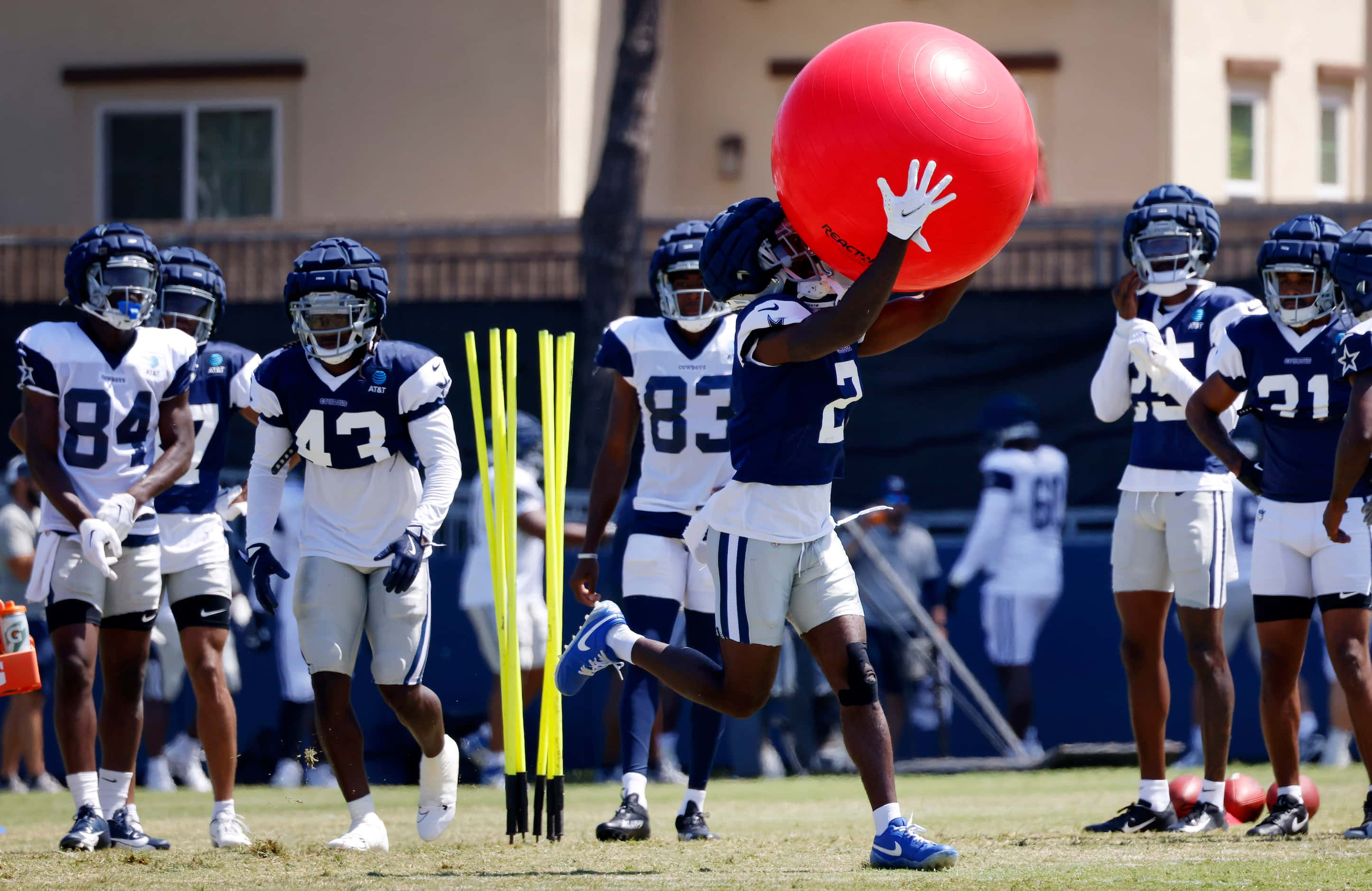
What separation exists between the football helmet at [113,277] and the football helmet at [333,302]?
2.52 ft

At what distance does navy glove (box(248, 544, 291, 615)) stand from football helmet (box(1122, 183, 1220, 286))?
11.2ft

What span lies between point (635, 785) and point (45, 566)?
230 centimetres

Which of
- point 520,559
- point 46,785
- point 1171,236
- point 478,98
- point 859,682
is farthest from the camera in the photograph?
point 478,98

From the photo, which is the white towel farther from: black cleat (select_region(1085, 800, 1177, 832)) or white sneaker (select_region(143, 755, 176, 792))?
white sneaker (select_region(143, 755, 176, 792))

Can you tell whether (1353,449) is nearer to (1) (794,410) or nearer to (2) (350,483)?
(1) (794,410)

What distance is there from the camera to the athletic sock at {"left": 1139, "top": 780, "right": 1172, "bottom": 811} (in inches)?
269

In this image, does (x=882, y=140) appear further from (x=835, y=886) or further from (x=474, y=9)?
(x=474, y=9)

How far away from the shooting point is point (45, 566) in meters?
6.73

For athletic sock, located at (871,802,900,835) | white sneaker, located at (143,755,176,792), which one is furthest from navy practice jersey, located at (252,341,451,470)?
white sneaker, located at (143,755,176,792)

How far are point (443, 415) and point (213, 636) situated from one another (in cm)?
141

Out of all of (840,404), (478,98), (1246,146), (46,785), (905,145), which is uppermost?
(478,98)

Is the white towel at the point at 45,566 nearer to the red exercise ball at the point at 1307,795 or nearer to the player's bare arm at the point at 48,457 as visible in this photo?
the player's bare arm at the point at 48,457

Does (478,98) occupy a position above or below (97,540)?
above

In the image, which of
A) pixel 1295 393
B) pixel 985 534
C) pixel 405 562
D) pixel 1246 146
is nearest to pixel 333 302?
pixel 405 562
